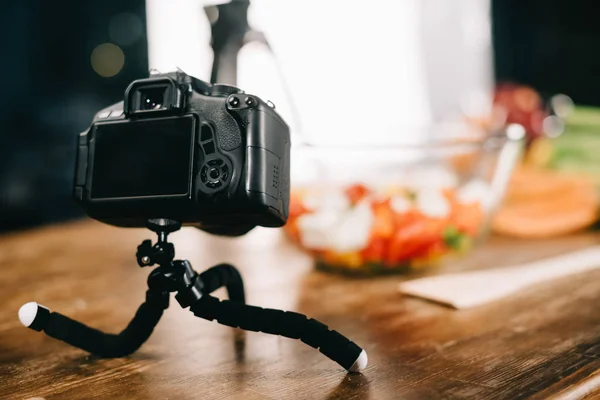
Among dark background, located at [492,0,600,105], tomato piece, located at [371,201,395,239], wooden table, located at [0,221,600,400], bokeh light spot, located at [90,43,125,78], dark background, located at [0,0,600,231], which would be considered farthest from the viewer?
bokeh light spot, located at [90,43,125,78]

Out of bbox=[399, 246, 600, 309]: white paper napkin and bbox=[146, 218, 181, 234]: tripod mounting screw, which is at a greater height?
bbox=[146, 218, 181, 234]: tripod mounting screw

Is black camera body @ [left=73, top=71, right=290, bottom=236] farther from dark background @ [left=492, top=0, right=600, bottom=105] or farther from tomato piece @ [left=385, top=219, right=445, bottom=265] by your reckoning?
dark background @ [left=492, top=0, right=600, bottom=105]

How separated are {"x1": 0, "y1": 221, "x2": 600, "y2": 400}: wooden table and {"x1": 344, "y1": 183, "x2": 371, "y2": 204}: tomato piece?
11 cm

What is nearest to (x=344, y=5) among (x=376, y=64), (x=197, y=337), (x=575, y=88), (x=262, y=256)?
(x=376, y=64)

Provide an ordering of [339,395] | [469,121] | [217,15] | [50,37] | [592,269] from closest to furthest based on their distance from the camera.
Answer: [339,395]
[217,15]
[592,269]
[469,121]
[50,37]

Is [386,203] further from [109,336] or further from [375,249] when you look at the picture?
[109,336]

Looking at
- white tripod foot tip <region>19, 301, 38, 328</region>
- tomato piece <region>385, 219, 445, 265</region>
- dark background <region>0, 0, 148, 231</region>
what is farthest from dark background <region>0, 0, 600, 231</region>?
white tripod foot tip <region>19, 301, 38, 328</region>

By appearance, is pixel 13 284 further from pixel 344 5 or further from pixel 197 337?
pixel 344 5

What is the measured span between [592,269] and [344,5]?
190 cm

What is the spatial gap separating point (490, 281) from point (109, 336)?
0.46 meters

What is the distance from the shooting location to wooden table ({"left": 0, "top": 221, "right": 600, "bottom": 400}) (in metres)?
0.42

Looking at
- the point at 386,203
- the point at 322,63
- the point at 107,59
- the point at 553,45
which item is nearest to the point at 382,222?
the point at 386,203

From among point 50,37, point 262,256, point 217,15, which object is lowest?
point 262,256

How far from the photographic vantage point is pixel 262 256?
1.00 metres
